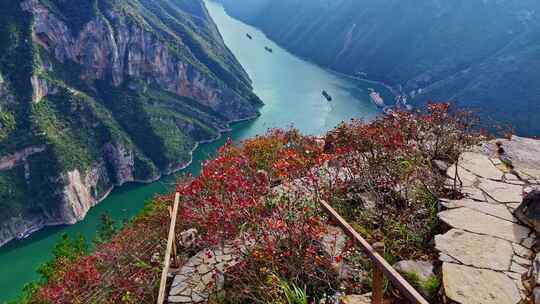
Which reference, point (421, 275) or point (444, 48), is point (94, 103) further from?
point (421, 275)

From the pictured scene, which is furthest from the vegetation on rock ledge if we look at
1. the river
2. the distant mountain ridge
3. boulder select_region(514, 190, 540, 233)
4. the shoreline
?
the shoreline

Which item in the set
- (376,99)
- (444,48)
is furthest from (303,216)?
(444,48)

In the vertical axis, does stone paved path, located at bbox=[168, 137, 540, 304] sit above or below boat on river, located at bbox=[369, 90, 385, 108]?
below

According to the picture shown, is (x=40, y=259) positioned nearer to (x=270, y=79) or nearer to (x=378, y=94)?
(x=378, y=94)

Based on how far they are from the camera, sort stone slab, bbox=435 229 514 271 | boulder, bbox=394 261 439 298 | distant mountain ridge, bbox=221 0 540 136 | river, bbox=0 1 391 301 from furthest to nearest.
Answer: distant mountain ridge, bbox=221 0 540 136 < river, bbox=0 1 391 301 < stone slab, bbox=435 229 514 271 < boulder, bbox=394 261 439 298

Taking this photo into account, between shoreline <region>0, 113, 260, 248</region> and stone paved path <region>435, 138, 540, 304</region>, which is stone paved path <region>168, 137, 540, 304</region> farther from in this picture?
shoreline <region>0, 113, 260, 248</region>
